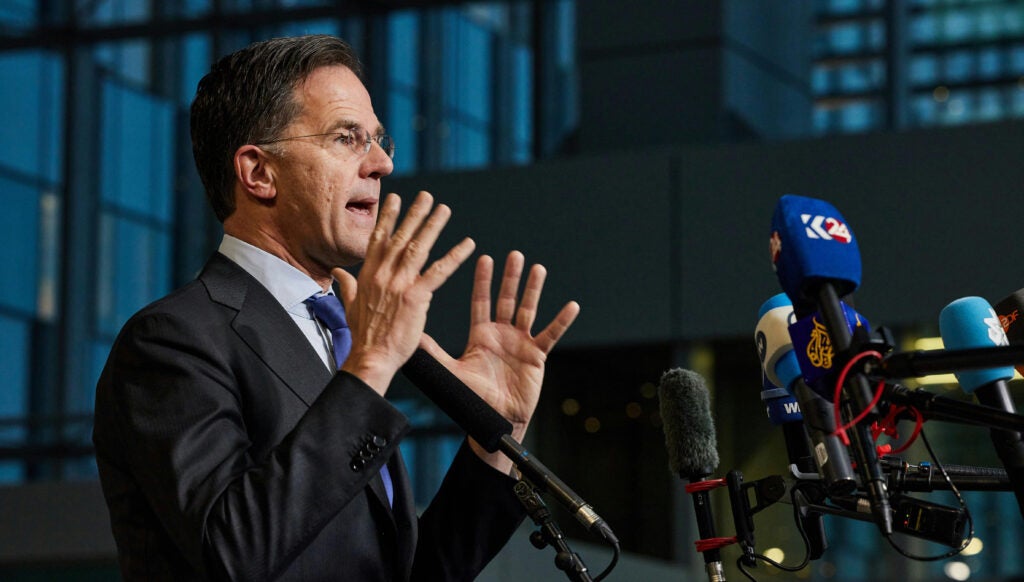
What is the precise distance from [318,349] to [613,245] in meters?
5.88

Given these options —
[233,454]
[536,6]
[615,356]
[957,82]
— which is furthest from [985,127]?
[957,82]

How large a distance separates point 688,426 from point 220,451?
26.1 inches

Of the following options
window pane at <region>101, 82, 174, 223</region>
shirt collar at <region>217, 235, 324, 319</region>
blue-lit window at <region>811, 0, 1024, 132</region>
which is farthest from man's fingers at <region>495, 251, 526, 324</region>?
blue-lit window at <region>811, 0, 1024, 132</region>

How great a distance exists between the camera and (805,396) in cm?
189

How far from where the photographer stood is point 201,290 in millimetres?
2125

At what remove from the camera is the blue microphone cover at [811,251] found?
5.68 feet

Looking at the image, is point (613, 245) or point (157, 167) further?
point (157, 167)

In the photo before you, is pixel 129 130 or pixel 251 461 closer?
pixel 251 461

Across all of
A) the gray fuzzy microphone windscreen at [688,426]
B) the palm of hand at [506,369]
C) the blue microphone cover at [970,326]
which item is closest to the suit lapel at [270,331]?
the palm of hand at [506,369]

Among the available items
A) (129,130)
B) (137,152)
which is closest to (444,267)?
(129,130)

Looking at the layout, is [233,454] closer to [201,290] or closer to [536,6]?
[201,290]

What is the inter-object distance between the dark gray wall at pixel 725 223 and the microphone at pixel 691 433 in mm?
5209

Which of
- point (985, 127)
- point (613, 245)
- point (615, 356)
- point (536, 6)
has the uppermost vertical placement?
point (536, 6)

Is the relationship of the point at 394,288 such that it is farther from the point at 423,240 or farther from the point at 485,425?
the point at 485,425
